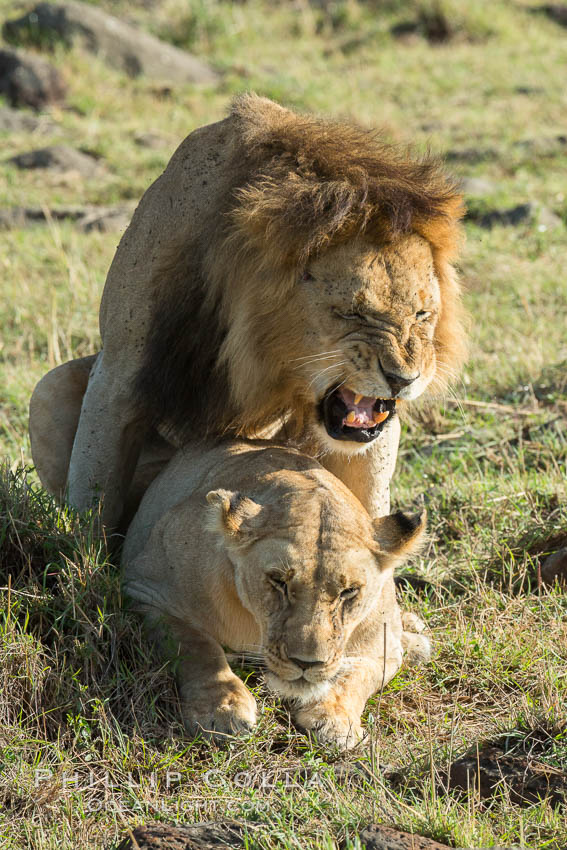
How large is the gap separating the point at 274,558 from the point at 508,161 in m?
7.79

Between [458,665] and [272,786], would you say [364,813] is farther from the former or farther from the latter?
A: [458,665]

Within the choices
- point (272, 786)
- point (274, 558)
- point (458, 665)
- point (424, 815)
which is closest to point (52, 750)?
point (272, 786)

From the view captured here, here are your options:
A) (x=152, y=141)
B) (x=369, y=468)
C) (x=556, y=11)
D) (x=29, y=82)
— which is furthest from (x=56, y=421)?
(x=556, y=11)

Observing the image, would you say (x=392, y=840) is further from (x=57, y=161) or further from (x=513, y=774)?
(x=57, y=161)

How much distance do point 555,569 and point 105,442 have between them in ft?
5.27

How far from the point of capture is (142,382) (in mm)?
3627

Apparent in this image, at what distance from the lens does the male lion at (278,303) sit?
3084mm

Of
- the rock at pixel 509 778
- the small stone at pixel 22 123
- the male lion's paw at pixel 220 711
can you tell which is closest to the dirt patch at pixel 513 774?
the rock at pixel 509 778

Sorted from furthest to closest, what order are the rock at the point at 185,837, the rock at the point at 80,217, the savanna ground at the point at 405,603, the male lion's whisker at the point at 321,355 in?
the rock at the point at 80,217
the male lion's whisker at the point at 321,355
the savanna ground at the point at 405,603
the rock at the point at 185,837

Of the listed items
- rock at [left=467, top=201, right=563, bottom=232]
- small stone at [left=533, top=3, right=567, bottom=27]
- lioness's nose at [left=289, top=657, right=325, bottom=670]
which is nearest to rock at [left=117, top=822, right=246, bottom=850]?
lioness's nose at [left=289, top=657, right=325, bottom=670]

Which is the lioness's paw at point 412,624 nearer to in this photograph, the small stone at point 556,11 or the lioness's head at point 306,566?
the lioness's head at point 306,566

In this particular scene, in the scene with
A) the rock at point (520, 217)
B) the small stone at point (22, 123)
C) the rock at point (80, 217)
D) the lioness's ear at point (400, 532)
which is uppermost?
the lioness's ear at point (400, 532)

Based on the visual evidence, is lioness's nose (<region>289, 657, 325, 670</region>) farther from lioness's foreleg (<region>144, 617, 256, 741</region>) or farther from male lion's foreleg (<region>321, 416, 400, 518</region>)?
male lion's foreleg (<region>321, 416, 400, 518</region>)

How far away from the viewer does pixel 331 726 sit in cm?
309
